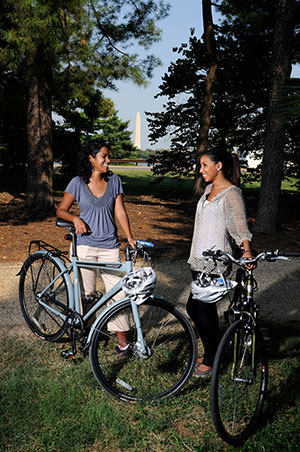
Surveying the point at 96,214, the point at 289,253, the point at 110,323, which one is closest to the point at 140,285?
the point at 110,323

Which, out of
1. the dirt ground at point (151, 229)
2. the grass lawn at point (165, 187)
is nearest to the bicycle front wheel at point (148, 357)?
the dirt ground at point (151, 229)

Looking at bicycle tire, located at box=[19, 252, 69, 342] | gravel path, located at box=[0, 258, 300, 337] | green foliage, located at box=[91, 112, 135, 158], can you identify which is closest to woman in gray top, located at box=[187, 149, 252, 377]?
bicycle tire, located at box=[19, 252, 69, 342]

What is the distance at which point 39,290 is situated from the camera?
167 inches

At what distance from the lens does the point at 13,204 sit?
12.5 metres

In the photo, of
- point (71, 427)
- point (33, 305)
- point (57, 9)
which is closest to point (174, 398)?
point (71, 427)

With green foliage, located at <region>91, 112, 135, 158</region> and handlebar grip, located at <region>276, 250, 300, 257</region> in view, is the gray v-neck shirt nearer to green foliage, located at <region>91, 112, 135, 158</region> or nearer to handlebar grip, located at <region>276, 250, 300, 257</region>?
handlebar grip, located at <region>276, 250, 300, 257</region>

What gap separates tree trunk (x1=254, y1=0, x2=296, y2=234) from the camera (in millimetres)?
9000

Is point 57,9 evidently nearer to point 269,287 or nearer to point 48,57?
point 48,57

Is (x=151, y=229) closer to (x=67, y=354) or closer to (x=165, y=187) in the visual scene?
(x=67, y=354)

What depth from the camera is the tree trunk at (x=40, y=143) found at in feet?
35.5

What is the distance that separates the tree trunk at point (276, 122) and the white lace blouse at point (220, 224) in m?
6.06

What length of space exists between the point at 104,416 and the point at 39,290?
1.56 metres

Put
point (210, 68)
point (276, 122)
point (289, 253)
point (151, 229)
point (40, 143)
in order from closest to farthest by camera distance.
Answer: point (289, 253) → point (276, 122) → point (151, 229) → point (40, 143) → point (210, 68)

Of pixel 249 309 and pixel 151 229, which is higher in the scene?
pixel 249 309
